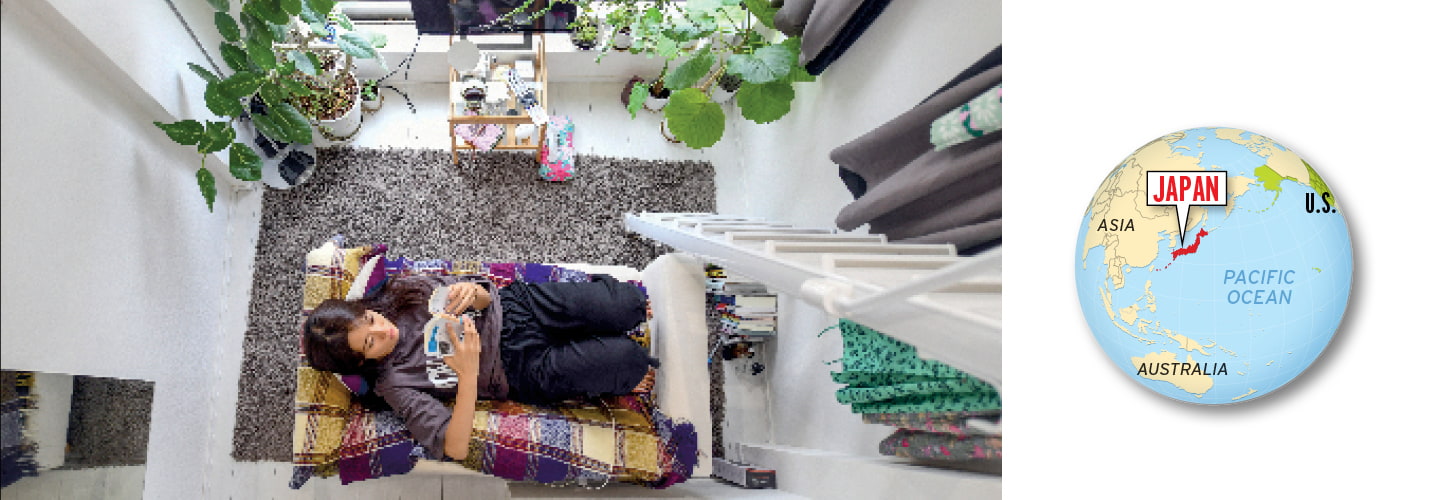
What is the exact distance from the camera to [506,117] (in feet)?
9.80

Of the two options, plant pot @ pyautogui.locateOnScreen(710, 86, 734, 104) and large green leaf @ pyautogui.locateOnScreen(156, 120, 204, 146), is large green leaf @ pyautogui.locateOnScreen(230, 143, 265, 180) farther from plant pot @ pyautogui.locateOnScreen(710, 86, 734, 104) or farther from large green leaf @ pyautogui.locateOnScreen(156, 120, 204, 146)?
plant pot @ pyautogui.locateOnScreen(710, 86, 734, 104)

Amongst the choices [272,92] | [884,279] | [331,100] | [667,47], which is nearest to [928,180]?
[884,279]

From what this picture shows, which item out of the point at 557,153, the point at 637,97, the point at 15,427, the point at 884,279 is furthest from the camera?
the point at 557,153

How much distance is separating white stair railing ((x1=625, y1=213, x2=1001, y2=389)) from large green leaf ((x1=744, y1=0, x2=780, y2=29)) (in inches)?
28.6

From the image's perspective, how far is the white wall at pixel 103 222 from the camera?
0.75 meters

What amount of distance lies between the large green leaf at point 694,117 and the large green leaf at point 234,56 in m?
1.28

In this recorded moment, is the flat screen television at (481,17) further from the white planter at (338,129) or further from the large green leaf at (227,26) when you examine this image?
the large green leaf at (227,26)

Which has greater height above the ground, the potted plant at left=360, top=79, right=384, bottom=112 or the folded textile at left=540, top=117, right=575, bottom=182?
the potted plant at left=360, top=79, right=384, bottom=112

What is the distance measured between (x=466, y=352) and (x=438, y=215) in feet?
3.72

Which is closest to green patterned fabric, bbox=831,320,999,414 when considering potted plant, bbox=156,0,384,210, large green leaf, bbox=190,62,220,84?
potted plant, bbox=156,0,384,210

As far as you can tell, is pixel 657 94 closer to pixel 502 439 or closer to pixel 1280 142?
pixel 502 439

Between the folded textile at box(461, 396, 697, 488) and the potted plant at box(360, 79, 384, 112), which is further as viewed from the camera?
the potted plant at box(360, 79, 384, 112)

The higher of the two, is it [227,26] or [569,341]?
[227,26]

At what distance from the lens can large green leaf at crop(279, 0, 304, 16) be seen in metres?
2.23
